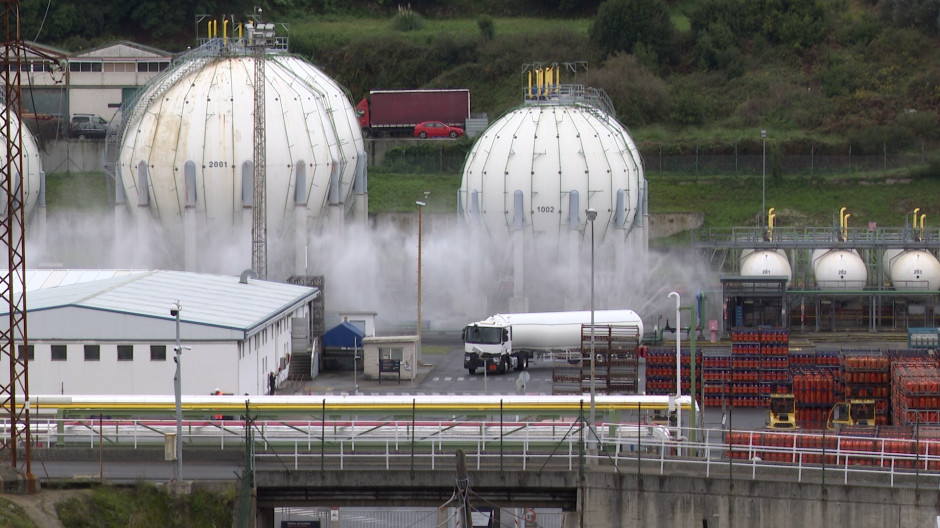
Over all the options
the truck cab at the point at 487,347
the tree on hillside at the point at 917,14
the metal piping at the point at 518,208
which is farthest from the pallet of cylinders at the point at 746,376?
the tree on hillside at the point at 917,14

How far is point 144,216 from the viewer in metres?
79.2

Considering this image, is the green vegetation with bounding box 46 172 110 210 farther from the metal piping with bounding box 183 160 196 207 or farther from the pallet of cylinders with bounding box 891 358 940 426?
the pallet of cylinders with bounding box 891 358 940 426

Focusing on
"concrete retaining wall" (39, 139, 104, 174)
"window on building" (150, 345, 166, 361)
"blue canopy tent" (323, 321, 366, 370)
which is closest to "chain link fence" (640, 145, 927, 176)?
"concrete retaining wall" (39, 139, 104, 174)

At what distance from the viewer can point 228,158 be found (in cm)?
7819

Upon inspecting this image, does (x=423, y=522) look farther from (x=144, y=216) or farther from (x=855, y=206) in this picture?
(x=855, y=206)

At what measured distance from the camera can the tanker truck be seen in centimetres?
7038

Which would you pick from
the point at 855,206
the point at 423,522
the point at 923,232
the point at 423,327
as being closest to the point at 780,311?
the point at 923,232

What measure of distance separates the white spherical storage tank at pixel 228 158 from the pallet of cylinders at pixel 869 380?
26.6m

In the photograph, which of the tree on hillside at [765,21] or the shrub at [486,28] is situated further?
the shrub at [486,28]

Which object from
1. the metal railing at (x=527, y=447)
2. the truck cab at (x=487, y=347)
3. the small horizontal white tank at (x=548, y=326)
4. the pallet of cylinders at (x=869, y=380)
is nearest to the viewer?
the metal railing at (x=527, y=447)

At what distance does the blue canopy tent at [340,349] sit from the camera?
71.8m

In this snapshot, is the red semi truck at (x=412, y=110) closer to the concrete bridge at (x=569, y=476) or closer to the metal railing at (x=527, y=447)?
the metal railing at (x=527, y=447)

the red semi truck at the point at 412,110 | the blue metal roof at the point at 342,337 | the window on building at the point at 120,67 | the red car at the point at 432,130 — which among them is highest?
the window on building at the point at 120,67

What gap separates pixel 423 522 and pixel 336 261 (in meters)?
30.1
